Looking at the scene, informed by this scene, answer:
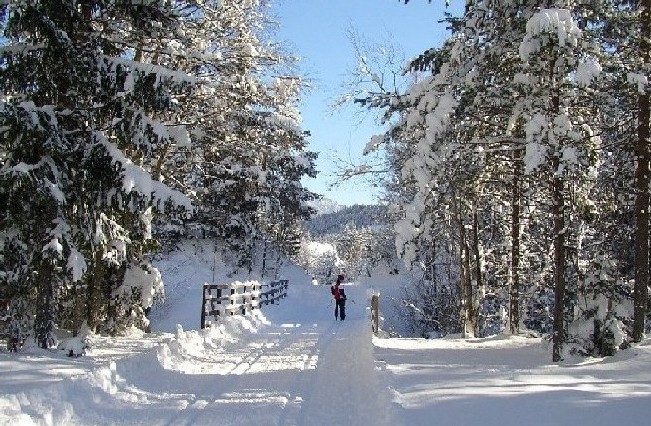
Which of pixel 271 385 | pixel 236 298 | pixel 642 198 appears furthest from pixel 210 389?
pixel 236 298

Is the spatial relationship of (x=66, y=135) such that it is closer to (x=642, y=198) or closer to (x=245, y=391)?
(x=245, y=391)

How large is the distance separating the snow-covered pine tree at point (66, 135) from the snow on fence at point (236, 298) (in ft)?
19.1

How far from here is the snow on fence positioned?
16531 millimetres

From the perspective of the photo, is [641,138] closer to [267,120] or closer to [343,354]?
[343,354]

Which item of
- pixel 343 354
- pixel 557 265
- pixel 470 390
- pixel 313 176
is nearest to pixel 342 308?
pixel 343 354

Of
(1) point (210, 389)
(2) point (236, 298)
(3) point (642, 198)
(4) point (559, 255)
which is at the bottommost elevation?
(1) point (210, 389)

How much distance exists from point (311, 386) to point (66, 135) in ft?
19.1

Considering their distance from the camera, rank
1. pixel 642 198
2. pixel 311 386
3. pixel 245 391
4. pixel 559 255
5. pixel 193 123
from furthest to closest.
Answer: pixel 193 123 → pixel 642 198 → pixel 559 255 → pixel 311 386 → pixel 245 391

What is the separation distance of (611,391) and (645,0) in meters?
7.71

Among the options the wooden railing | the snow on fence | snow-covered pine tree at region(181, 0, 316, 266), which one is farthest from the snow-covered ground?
the wooden railing

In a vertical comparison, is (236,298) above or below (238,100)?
below

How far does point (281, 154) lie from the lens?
117ft

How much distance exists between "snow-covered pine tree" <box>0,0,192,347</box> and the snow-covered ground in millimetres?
1579

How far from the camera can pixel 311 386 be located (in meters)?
8.95
